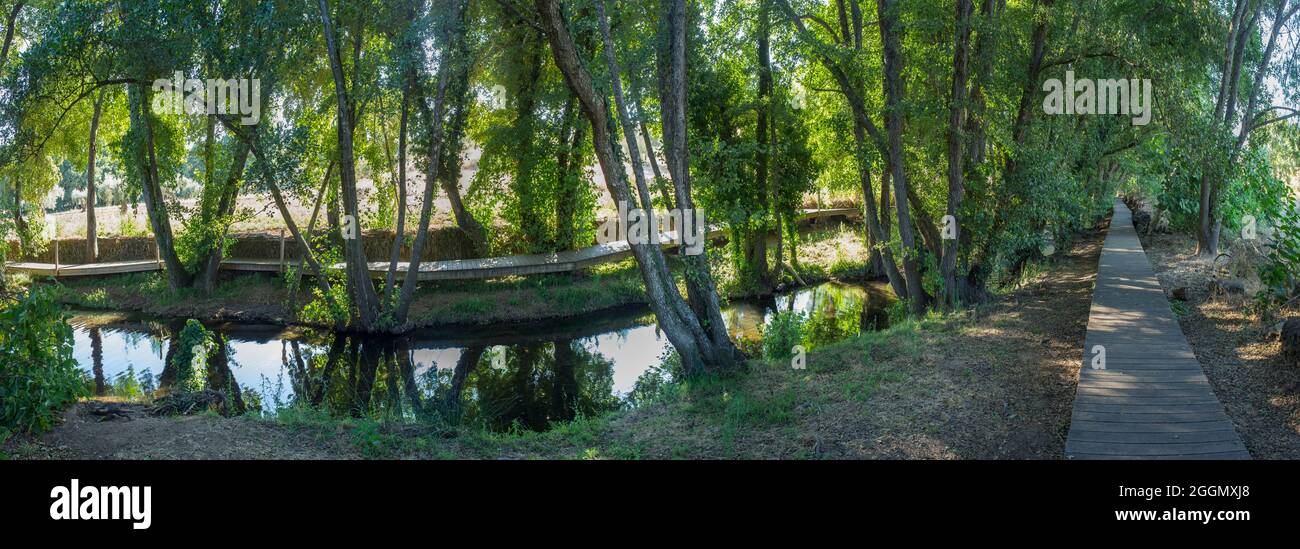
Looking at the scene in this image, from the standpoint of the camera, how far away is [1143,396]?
7.07 meters

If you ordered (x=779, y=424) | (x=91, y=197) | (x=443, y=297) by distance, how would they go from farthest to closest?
(x=91, y=197), (x=443, y=297), (x=779, y=424)

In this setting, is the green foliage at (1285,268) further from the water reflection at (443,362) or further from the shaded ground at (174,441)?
the shaded ground at (174,441)

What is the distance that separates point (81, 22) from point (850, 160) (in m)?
12.1

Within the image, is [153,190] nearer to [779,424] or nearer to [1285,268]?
[779,424]

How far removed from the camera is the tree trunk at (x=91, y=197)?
20094 mm

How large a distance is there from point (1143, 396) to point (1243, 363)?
112 inches

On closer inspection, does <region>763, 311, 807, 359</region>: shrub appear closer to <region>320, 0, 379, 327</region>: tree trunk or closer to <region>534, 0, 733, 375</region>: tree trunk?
<region>534, 0, 733, 375</region>: tree trunk

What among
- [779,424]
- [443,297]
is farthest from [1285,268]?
[443,297]

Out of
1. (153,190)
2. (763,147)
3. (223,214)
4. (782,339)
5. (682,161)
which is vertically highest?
(763,147)

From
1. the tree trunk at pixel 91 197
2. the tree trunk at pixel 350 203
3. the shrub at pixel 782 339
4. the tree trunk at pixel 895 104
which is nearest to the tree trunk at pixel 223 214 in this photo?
the tree trunk at pixel 350 203

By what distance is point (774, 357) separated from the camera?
41.1ft

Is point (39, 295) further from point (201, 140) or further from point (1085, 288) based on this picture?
point (1085, 288)

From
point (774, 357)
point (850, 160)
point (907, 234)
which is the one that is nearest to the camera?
point (774, 357)

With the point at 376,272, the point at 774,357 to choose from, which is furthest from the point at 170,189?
the point at 774,357
